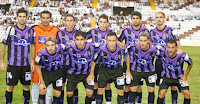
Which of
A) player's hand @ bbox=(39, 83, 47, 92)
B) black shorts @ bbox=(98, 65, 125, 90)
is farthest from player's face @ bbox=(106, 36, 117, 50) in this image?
player's hand @ bbox=(39, 83, 47, 92)

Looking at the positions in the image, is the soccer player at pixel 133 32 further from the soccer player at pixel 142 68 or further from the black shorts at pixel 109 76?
the black shorts at pixel 109 76

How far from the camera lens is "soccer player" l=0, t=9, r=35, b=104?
5.84 m

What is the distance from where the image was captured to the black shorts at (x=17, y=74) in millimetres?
5832

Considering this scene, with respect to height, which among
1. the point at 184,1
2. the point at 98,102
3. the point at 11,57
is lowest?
the point at 98,102

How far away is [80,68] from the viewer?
594cm

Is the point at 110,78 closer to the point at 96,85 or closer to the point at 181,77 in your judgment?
the point at 96,85

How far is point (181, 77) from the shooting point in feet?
19.7

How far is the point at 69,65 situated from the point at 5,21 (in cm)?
2926

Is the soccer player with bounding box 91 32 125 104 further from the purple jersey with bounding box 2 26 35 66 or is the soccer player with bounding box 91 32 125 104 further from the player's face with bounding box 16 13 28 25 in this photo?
the player's face with bounding box 16 13 28 25

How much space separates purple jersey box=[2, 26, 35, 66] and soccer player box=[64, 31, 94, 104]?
2.96ft

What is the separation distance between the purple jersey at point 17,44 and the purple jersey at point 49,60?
1.76 ft

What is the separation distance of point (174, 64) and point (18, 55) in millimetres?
3403

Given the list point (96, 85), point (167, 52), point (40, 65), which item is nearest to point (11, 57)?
point (40, 65)

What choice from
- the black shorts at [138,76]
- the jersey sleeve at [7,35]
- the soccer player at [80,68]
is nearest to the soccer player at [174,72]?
the black shorts at [138,76]
